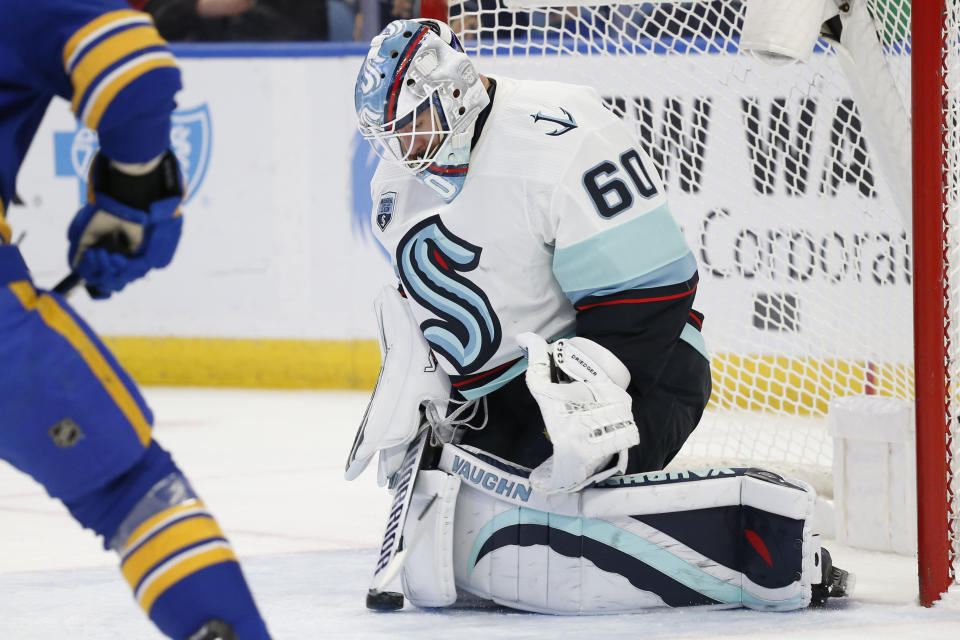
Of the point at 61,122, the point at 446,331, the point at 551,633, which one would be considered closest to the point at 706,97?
the point at 446,331

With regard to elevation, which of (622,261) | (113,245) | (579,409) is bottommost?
(579,409)

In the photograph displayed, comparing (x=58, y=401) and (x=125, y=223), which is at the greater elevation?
(x=125, y=223)

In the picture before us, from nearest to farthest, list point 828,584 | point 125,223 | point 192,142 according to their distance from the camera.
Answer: point 125,223
point 828,584
point 192,142

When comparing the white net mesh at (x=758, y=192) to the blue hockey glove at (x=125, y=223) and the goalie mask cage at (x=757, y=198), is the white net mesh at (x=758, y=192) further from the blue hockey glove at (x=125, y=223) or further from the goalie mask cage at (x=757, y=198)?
the blue hockey glove at (x=125, y=223)

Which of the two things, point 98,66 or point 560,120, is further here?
point 560,120

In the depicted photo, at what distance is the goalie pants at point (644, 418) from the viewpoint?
2312 mm

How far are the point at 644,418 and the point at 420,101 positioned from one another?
2.00 ft

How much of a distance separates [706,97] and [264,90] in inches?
93.9

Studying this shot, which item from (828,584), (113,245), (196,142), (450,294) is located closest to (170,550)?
(113,245)

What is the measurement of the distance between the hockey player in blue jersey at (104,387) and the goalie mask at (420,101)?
64 centimetres

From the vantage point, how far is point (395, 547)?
2.26m

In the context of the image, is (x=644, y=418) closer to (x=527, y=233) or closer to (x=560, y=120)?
(x=527, y=233)

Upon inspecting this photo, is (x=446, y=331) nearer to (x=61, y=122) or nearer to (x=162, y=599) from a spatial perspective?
(x=162, y=599)

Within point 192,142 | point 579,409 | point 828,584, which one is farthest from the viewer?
point 192,142
